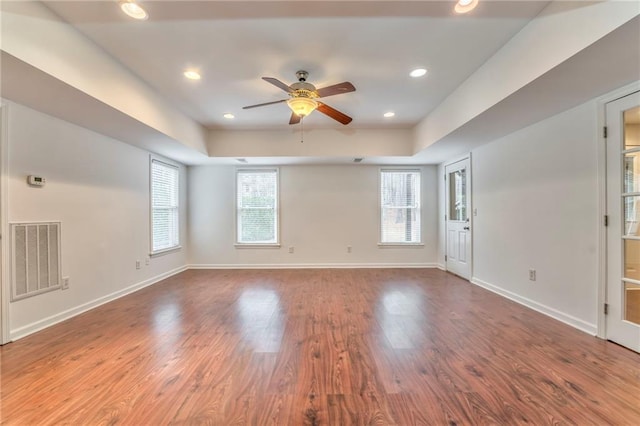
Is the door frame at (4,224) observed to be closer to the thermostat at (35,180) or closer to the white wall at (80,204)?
the white wall at (80,204)

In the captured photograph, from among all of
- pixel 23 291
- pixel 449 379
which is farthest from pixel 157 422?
pixel 23 291

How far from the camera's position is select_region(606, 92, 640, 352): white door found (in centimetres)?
233

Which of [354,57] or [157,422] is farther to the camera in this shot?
[354,57]

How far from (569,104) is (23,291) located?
586 centimetres

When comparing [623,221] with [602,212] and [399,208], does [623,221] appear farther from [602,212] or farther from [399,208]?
[399,208]

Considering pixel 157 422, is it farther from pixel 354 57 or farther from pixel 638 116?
pixel 638 116

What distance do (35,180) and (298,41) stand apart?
9.99 feet

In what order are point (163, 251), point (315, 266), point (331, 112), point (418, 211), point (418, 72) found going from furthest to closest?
point (418, 211), point (315, 266), point (163, 251), point (331, 112), point (418, 72)

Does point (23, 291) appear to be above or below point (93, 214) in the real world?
below

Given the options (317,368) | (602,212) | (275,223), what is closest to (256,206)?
(275,223)

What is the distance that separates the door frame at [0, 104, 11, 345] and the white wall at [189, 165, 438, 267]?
133 inches

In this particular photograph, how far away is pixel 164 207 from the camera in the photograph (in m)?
5.11

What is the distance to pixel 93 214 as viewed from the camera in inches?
138

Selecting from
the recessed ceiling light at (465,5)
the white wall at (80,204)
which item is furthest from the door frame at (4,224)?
the recessed ceiling light at (465,5)
